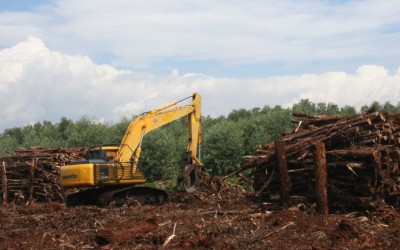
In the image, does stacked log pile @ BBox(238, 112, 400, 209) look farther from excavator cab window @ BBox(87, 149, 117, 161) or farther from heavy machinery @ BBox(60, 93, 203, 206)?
excavator cab window @ BBox(87, 149, 117, 161)

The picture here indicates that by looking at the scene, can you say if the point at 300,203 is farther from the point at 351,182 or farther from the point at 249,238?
the point at 249,238

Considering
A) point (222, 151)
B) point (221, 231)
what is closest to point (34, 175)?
point (222, 151)

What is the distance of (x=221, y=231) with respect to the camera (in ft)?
34.9

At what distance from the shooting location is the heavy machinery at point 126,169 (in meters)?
17.5

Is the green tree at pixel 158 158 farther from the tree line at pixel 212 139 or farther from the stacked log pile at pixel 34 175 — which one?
the stacked log pile at pixel 34 175

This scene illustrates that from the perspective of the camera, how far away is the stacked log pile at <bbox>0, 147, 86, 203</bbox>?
→ 23.8m

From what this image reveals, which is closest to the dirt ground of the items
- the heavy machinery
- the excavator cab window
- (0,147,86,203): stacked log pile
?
the heavy machinery

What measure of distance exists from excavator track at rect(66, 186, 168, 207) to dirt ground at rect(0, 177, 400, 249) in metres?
3.15

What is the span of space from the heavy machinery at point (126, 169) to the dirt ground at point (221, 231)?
2772 millimetres

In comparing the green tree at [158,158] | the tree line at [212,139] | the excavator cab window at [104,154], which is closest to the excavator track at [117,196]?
the excavator cab window at [104,154]

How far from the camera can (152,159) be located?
1334 inches

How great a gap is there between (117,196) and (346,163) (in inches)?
322

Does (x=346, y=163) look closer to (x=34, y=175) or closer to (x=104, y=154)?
(x=104, y=154)

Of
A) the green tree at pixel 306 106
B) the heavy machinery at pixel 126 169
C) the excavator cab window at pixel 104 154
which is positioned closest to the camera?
the heavy machinery at pixel 126 169
